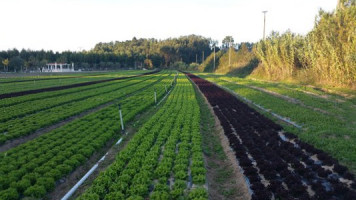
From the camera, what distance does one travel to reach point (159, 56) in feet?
526

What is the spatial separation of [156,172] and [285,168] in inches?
159

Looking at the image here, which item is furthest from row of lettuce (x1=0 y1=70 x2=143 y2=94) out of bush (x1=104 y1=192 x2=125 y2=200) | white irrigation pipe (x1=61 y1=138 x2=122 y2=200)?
bush (x1=104 y1=192 x2=125 y2=200)

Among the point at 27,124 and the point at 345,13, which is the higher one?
the point at 345,13

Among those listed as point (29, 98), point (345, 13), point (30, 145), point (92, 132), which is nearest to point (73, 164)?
point (30, 145)

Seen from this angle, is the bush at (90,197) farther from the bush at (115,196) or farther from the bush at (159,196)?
the bush at (159,196)

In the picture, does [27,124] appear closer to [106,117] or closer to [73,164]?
[106,117]

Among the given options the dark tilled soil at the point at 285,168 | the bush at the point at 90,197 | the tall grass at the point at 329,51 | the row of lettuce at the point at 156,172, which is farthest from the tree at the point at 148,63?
the bush at the point at 90,197

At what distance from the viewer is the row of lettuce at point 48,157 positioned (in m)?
7.62

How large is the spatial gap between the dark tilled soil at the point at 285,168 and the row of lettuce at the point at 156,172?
1610mm

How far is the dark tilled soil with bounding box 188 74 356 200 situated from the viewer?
658 cm

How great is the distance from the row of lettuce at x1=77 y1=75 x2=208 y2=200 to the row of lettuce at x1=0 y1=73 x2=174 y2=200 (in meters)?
1.46

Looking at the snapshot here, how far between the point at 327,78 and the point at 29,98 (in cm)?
2956

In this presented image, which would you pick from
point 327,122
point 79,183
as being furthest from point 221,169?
point 327,122

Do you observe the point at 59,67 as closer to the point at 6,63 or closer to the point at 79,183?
the point at 6,63
